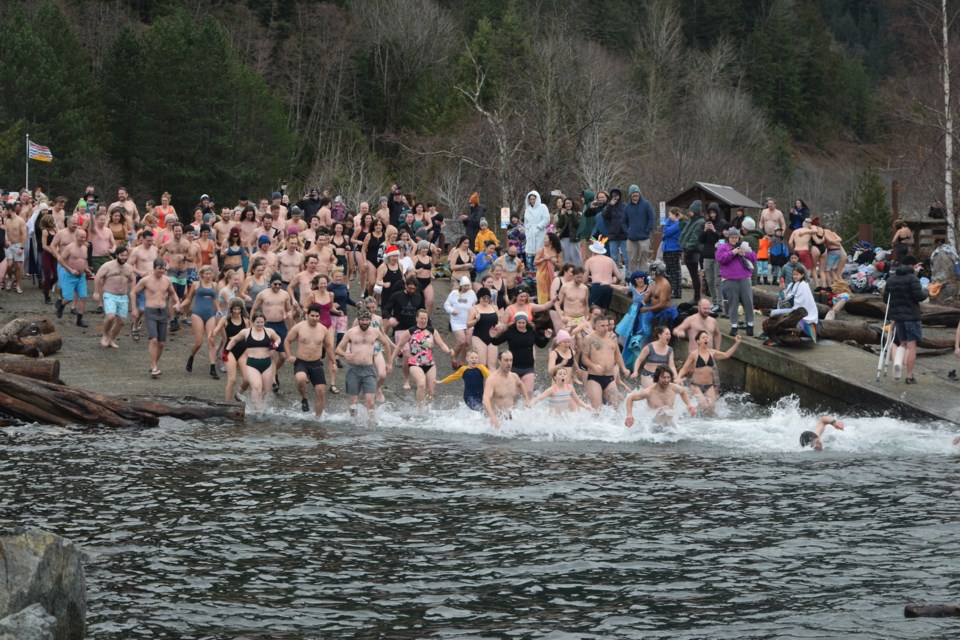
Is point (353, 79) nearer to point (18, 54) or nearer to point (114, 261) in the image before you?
point (18, 54)

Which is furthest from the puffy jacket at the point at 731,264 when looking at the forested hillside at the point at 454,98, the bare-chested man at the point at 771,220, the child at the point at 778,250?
the forested hillside at the point at 454,98

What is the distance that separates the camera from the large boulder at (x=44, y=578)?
8.47 meters

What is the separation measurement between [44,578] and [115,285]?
11539 mm

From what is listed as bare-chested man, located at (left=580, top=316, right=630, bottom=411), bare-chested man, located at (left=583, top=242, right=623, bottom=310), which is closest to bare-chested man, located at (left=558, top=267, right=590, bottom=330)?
bare-chested man, located at (left=583, top=242, right=623, bottom=310)

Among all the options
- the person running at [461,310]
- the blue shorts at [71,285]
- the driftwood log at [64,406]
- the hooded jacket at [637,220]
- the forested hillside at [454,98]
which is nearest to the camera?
the driftwood log at [64,406]

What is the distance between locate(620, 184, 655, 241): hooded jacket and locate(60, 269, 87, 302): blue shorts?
897 centimetres

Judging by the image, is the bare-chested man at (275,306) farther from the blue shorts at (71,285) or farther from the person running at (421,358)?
the blue shorts at (71,285)

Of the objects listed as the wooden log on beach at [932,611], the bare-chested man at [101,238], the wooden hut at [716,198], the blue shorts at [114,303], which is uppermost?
the wooden hut at [716,198]

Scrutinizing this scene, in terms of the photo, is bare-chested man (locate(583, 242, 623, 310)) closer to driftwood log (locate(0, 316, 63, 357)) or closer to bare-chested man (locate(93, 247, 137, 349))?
bare-chested man (locate(93, 247, 137, 349))

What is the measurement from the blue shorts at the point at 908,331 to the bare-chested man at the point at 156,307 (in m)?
10.2

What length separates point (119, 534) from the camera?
11461mm

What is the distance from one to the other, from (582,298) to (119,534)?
32.6ft

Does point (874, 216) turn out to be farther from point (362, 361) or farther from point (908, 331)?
point (362, 361)

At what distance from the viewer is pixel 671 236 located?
21.9 meters
